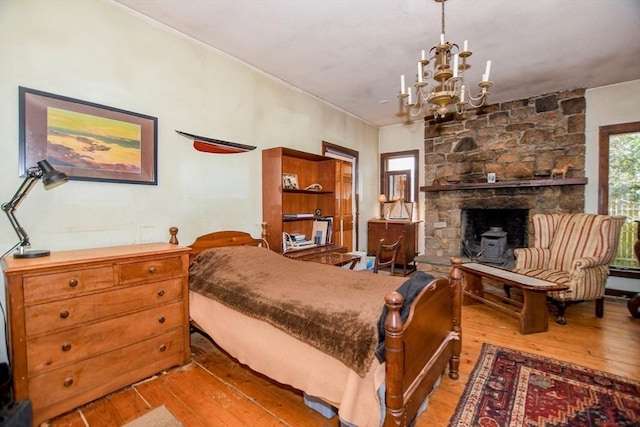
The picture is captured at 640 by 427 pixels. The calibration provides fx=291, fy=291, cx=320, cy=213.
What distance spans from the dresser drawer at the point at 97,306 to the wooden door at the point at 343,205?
7.19 ft

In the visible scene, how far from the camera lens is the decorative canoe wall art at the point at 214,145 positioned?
270cm

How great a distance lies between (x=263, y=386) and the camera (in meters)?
1.99

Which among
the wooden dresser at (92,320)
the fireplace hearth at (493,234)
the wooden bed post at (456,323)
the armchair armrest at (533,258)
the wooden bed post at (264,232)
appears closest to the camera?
the wooden dresser at (92,320)

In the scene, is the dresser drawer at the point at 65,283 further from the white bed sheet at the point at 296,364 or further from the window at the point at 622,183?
the window at the point at 622,183

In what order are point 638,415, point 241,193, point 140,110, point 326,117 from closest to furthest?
point 638,415 → point 140,110 → point 241,193 → point 326,117

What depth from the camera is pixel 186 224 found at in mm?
2660

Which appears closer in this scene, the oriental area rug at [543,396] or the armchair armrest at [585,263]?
the oriental area rug at [543,396]

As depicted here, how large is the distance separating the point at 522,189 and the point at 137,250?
16.4ft

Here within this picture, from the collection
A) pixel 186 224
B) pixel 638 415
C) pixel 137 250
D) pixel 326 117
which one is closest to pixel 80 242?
pixel 137 250

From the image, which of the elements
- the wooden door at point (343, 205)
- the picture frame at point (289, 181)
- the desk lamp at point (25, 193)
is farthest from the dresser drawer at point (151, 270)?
the wooden door at point (343, 205)

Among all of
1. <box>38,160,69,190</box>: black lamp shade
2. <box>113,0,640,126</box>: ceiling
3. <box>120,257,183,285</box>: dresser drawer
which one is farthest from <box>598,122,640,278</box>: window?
<box>38,160,69,190</box>: black lamp shade

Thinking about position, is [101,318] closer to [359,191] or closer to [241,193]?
[241,193]

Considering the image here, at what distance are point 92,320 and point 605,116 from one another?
593cm

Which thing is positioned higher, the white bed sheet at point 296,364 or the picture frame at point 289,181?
the picture frame at point 289,181
